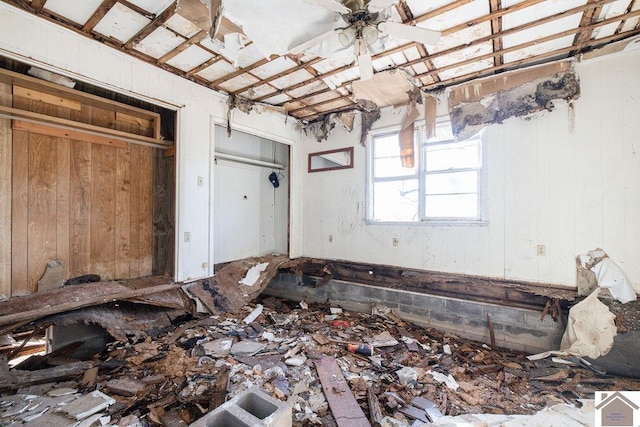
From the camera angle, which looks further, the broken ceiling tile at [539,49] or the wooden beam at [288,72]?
the wooden beam at [288,72]

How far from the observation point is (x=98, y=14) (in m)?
2.48

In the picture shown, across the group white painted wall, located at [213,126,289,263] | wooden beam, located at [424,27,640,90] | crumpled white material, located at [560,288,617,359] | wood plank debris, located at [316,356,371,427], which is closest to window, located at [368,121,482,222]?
wooden beam, located at [424,27,640,90]

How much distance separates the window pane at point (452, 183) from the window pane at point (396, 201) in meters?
0.22

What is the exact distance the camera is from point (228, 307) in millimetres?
4035

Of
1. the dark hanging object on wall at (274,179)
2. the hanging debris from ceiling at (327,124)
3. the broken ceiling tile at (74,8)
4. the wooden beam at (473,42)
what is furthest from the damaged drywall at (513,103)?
the broken ceiling tile at (74,8)

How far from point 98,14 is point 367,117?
3.42m

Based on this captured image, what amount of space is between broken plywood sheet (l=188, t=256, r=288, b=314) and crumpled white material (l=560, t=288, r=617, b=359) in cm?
391

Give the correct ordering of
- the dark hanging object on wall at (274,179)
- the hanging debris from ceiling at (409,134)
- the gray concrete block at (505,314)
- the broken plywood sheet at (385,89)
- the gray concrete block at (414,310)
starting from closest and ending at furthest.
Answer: the gray concrete block at (505,314), the broken plywood sheet at (385,89), the gray concrete block at (414,310), the hanging debris from ceiling at (409,134), the dark hanging object on wall at (274,179)

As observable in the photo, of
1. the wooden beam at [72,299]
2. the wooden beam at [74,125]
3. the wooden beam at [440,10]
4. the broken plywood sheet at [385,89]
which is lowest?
the wooden beam at [72,299]

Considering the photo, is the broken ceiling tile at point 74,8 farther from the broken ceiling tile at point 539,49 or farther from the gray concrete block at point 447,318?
the gray concrete block at point 447,318

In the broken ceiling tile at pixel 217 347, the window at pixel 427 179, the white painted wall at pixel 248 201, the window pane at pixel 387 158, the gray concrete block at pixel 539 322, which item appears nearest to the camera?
the broken ceiling tile at pixel 217 347

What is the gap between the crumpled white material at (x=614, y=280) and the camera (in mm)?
2799

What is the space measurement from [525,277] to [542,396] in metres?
1.34

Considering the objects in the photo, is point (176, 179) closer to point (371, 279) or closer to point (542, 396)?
point (371, 279)
